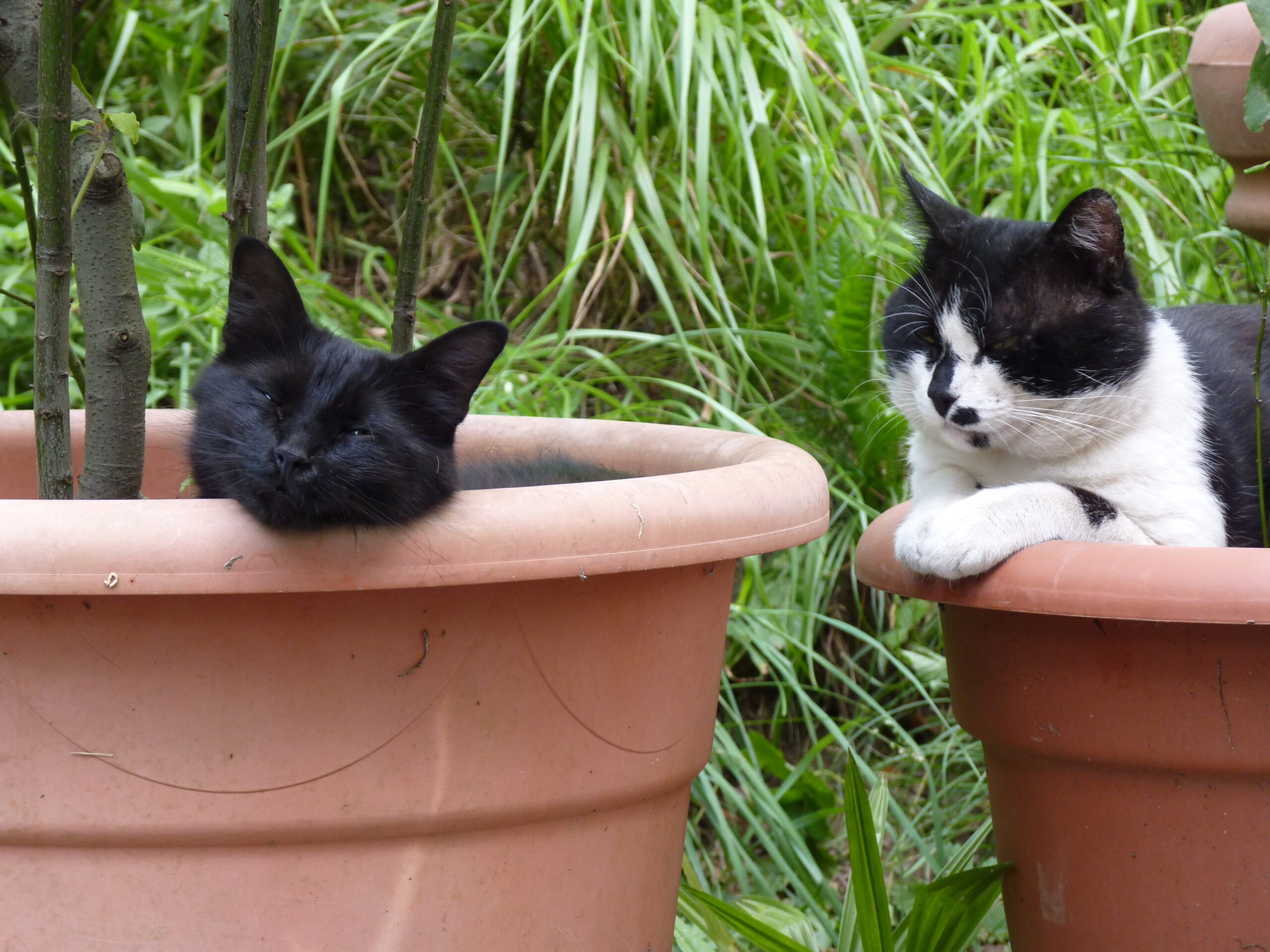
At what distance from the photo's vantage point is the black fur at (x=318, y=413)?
2.99ft

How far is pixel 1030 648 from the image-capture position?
115 cm

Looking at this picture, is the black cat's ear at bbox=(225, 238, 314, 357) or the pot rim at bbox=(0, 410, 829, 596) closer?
the pot rim at bbox=(0, 410, 829, 596)

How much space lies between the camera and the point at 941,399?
1258mm

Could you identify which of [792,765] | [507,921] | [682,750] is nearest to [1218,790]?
[682,750]

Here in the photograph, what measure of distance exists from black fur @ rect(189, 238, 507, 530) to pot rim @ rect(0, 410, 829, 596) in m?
0.04

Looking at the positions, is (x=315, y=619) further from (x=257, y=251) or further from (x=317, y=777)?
(x=257, y=251)

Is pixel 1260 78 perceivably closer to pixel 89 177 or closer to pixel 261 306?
pixel 261 306

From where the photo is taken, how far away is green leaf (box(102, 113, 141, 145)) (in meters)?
0.99

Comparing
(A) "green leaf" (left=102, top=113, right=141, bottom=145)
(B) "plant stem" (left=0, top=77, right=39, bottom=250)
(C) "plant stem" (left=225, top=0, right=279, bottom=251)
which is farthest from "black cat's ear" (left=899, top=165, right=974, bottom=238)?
(B) "plant stem" (left=0, top=77, right=39, bottom=250)

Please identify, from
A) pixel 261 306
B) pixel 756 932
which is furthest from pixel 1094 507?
pixel 261 306

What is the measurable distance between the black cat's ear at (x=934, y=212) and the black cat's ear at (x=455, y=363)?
59 centimetres

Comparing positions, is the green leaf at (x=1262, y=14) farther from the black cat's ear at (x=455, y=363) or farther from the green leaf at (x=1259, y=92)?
the black cat's ear at (x=455, y=363)

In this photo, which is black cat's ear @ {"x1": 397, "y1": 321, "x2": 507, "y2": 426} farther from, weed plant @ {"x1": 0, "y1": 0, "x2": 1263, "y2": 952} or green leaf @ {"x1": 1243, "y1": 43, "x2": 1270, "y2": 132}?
weed plant @ {"x1": 0, "y1": 0, "x2": 1263, "y2": 952}

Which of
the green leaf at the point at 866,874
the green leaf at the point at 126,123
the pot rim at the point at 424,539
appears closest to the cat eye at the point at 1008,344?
the pot rim at the point at 424,539
